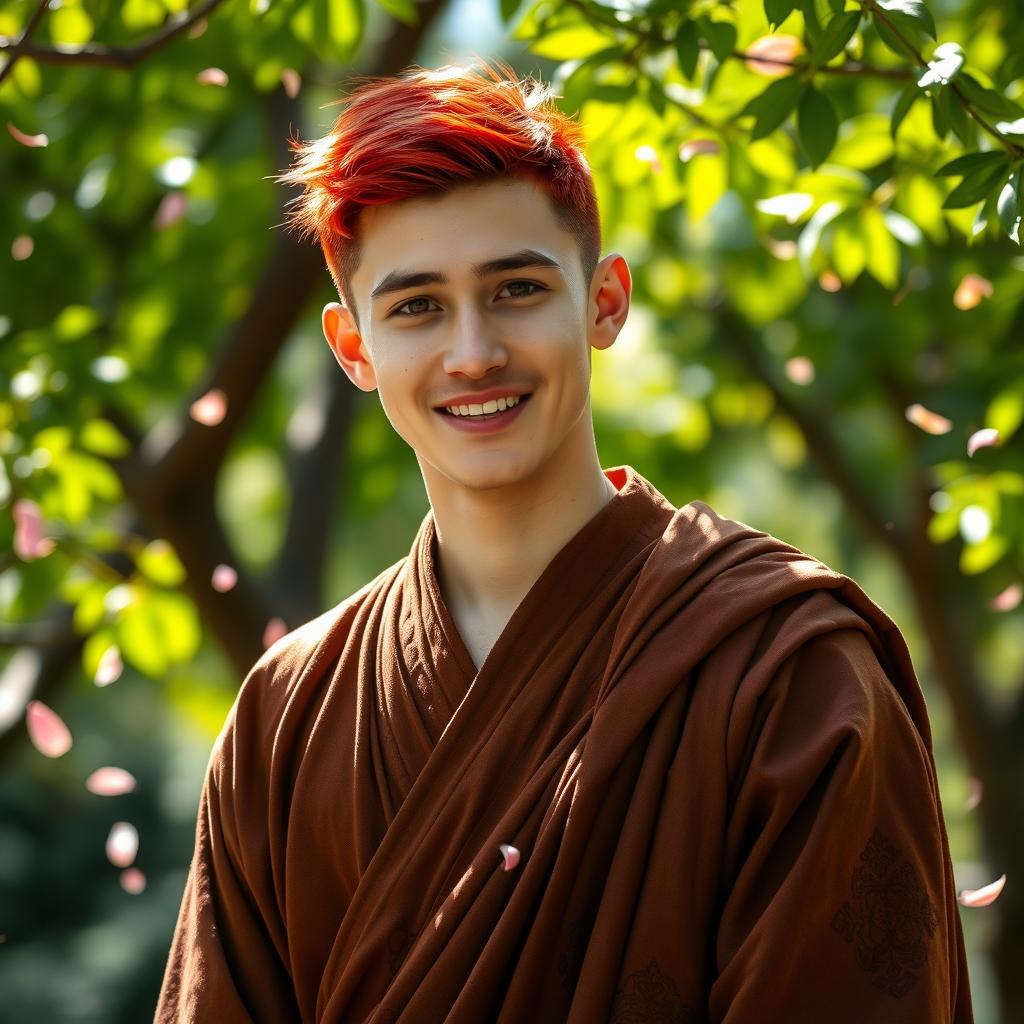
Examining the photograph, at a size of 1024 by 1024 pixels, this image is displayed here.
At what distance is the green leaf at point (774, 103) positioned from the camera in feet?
8.13

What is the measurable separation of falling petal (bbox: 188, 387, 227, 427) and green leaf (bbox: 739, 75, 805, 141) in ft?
6.24

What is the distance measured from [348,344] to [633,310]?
3750 mm

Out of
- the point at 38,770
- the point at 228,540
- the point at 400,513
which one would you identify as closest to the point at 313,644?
the point at 228,540

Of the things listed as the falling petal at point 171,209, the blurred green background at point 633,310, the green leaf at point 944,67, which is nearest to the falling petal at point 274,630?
the blurred green background at point 633,310

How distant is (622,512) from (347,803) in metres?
0.55

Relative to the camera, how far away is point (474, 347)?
2.04 m

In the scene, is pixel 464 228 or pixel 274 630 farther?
pixel 274 630

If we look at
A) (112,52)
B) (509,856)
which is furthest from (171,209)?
(509,856)

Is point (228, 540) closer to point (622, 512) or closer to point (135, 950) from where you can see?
point (622, 512)

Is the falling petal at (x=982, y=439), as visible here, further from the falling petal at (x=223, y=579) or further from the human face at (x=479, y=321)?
the falling petal at (x=223, y=579)

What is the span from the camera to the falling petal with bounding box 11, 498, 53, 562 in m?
3.72

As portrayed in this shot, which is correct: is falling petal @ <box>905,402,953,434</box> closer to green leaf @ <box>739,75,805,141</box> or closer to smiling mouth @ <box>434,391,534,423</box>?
green leaf @ <box>739,75,805,141</box>

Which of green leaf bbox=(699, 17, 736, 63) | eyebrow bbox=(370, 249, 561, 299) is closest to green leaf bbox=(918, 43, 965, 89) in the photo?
green leaf bbox=(699, 17, 736, 63)

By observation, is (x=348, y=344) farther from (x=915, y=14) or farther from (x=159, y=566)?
(x=159, y=566)
